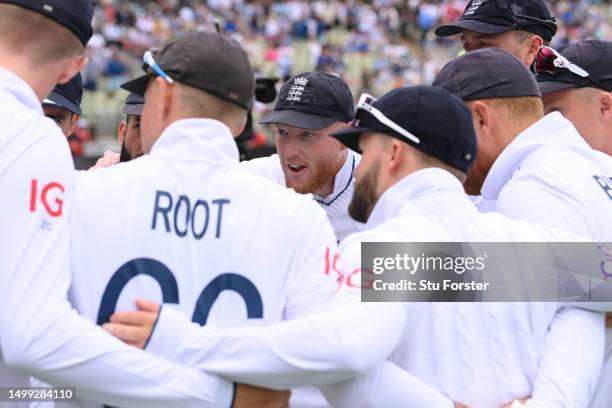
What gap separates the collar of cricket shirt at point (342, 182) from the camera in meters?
5.23

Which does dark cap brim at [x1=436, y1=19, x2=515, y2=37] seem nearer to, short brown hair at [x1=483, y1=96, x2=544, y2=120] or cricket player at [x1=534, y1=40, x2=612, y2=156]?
cricket player at [x1=534, y1=40, x2=612, y2=156]

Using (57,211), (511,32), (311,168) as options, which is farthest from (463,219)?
(511,32)

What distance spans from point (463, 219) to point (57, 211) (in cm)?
132

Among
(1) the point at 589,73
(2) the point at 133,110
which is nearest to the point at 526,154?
(1) the point at 589,73

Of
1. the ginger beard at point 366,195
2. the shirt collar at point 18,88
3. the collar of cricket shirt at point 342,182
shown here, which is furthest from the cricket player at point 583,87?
the shirt collar at point 18,88

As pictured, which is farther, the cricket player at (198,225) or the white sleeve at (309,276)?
the white sleeve at (309,276)

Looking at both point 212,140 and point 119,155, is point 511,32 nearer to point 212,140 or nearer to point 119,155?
point 119,155

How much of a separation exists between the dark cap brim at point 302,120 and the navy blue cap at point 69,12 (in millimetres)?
2101

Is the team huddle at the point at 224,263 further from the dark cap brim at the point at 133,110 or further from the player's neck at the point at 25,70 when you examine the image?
the dark cap brim at the point at 133,110

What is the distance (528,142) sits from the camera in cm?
389

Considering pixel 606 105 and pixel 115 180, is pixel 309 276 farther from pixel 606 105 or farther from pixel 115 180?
pixel 606 105

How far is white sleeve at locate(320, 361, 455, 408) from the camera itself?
9.68ft

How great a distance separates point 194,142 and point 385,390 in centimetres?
99

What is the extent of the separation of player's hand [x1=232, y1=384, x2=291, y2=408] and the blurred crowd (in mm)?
22277
